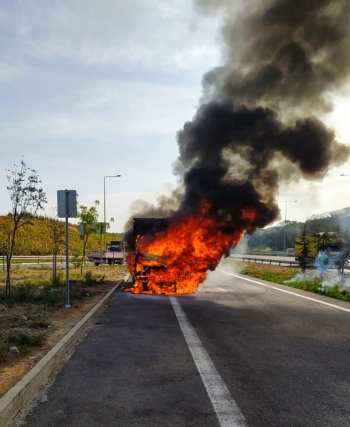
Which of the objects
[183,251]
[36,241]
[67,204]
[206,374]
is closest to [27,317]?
[67,204]

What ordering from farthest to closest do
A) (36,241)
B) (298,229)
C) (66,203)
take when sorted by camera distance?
(298,229), (36,241), (66,203)

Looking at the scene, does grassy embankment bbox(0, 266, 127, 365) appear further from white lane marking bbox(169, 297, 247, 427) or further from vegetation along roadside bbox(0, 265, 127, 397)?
white lane marking bbox(169, 297, 247, 427)

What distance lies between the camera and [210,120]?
17.7m

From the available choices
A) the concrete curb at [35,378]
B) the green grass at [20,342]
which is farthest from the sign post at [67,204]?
the green grass at [20,342]

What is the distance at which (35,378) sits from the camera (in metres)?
4.76

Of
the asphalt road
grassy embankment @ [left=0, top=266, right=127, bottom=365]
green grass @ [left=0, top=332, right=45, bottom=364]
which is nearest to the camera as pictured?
the asphalt road

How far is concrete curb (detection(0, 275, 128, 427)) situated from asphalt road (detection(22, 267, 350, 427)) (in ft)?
0.56

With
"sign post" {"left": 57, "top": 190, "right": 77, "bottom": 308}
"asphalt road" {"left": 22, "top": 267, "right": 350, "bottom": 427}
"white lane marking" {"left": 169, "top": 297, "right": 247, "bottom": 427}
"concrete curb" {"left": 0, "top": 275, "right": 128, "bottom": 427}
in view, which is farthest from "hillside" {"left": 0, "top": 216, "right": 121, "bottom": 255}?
"white lane marking" {"left": 169, "top": 297, "right": 247, "bottom": 427}

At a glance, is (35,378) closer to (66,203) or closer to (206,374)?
(206,374)

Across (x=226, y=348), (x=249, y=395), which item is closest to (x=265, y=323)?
(x=226, y=348)

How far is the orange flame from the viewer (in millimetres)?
15578

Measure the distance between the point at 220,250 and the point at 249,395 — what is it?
11.5 meters

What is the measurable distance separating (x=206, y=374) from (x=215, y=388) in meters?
0.54

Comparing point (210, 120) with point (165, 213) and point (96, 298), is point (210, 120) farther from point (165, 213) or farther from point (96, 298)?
point (96, 298)
